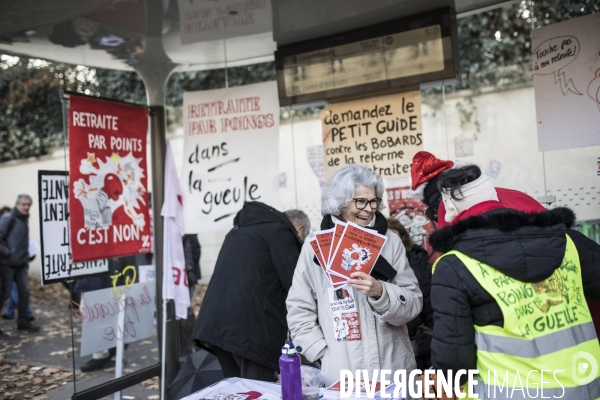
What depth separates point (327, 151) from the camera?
5113 millimetres

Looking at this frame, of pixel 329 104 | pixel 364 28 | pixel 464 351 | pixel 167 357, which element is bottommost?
pixel 167 357

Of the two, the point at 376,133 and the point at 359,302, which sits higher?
the point at 376,133

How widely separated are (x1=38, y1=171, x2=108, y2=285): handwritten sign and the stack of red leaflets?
10.5ft

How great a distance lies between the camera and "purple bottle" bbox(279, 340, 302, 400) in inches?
85.6

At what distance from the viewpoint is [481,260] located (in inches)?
79.8

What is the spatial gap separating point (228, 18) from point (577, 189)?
11.0ft

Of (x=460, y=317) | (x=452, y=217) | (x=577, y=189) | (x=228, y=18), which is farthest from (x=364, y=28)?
(x=460, y=317)

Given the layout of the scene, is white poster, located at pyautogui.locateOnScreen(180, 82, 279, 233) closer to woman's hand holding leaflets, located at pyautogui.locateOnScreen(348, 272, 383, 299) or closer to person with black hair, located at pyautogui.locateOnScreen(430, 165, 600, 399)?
woman's hand holding leaflets, located at pyautogui.locateOnScreen(348, 272, 383, 299)

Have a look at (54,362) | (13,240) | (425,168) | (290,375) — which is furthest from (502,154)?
(13,240)

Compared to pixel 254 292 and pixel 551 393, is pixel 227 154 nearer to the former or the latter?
pixel 254 292

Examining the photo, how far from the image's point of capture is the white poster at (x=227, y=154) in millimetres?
5047

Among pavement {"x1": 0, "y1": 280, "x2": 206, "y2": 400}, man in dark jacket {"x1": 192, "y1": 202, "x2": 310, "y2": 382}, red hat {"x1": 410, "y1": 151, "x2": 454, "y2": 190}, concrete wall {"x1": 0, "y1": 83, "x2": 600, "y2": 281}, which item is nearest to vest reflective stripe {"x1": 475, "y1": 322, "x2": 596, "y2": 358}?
red hat {"x1": 410, "y1": 151, "x2": 454, "y2": 190}

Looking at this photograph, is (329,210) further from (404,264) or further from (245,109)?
(245,109)

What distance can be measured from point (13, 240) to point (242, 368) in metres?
6.74
